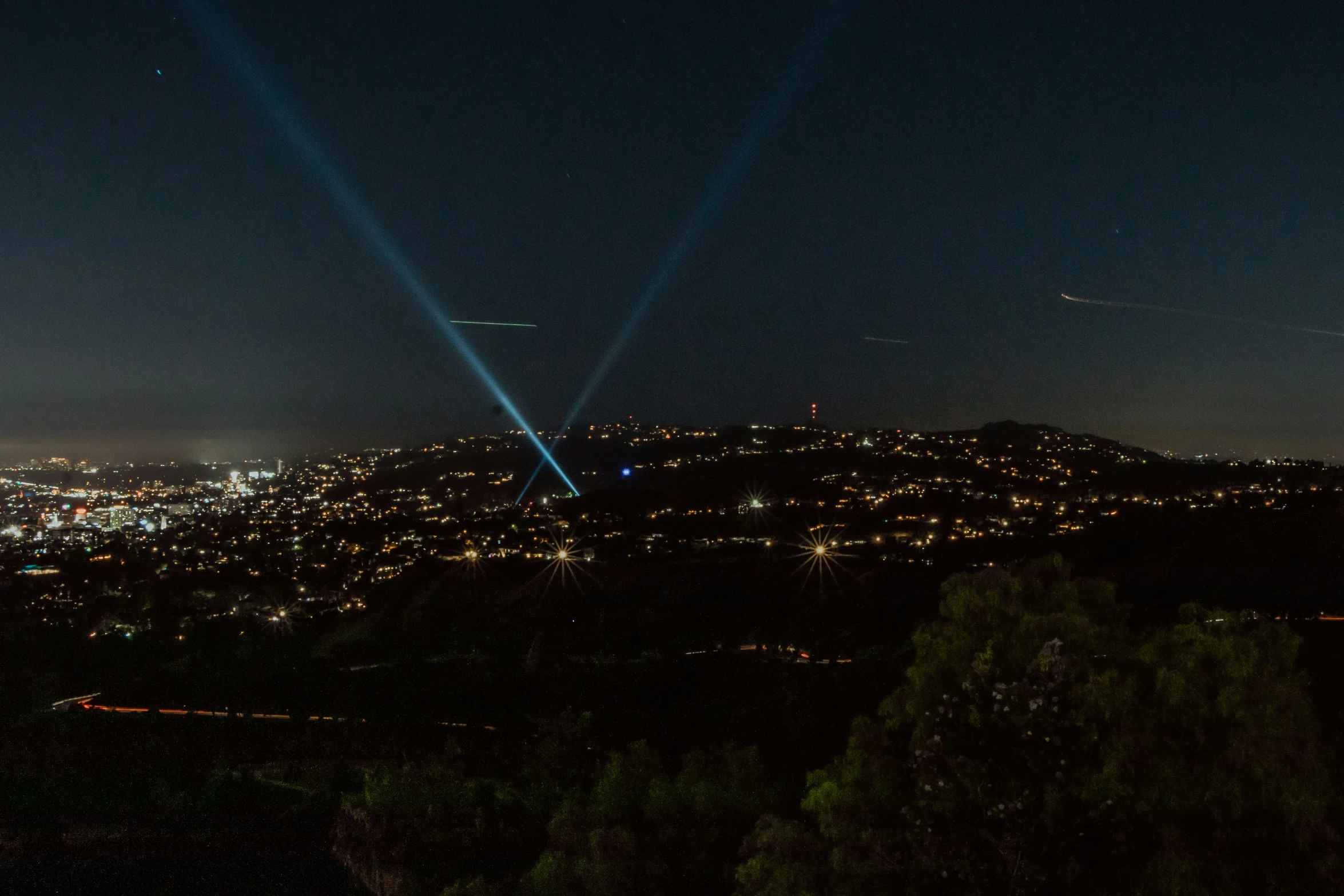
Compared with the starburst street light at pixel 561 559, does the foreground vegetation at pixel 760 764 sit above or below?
below

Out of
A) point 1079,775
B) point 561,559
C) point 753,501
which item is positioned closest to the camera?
point 1079,775

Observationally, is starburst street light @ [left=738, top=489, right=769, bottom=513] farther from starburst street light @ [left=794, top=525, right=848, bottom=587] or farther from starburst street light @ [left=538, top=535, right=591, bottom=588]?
starburst street light @ [left=538, top=535, right=591, bottom=588]

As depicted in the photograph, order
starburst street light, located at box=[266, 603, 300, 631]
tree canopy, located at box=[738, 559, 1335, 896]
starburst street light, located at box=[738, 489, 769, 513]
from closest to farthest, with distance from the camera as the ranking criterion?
tree canopy, located at box=[738, 559, 1335, 896], starburst street light, located at box=[266, 603, 300, 631], starburst street light, located at box=[738, 489, 769, 513]

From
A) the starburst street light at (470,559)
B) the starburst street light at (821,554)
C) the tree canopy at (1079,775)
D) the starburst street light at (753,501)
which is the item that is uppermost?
the starburst street light at (753,501)

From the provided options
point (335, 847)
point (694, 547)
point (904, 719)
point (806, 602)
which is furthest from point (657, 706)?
point (694, 547)

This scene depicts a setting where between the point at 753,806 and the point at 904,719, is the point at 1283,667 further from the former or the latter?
the point at 753,806

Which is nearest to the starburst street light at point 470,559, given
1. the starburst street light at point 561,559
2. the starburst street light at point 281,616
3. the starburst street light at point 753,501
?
the starburst street light at point 561,559

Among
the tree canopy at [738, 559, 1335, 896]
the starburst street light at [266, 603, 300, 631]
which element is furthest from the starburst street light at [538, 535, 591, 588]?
the tree canopy at [738, 559, 1335, 896]

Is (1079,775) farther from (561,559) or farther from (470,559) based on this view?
(470,559)

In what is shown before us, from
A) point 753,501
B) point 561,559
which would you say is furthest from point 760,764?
point 753,501

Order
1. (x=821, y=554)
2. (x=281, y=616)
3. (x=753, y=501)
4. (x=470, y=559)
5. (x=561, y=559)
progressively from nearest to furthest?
(x=281, y=616) → (x=821, y=554) → (x=470, y=559) → (x=561, y=559) → (x=753, y=501)

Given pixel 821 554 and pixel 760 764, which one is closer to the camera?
pixel 760 764

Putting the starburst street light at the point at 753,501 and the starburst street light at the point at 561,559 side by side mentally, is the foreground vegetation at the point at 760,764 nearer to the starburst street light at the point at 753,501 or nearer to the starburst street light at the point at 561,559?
the starburst street light at the point at 561,559
